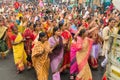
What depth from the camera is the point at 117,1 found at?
4.43 m

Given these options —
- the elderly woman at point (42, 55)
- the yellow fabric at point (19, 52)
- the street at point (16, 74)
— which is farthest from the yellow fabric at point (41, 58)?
the yellow fabric at point (19, 52)

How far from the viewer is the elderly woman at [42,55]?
6922 millimetres

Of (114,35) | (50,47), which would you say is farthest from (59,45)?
(114,35)

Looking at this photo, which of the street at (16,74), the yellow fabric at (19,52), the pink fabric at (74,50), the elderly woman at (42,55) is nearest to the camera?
the elderly woman at (42,55)

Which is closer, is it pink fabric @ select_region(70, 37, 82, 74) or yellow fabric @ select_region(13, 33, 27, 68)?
pink fabric @ select_region(70, 37, 82, 74)

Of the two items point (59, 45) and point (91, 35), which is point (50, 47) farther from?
point (91, 35)

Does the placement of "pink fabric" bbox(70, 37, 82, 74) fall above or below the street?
A: above

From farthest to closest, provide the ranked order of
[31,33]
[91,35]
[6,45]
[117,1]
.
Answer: [6,45] → [31,33] → [91,35] → [117,1]

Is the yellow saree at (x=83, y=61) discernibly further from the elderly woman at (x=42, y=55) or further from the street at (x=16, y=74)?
the street at (x=16, y=74)

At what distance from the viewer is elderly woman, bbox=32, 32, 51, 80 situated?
6922mm

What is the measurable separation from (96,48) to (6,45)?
3.74 metres

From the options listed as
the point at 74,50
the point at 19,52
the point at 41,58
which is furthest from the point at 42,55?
the point at 19,52

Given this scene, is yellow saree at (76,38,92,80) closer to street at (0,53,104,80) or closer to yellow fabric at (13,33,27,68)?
street at (0,53,104,80)

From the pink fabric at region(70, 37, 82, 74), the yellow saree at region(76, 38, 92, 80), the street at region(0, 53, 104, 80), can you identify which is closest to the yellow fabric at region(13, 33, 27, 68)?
the street at region(0, 53, 104, 80)
